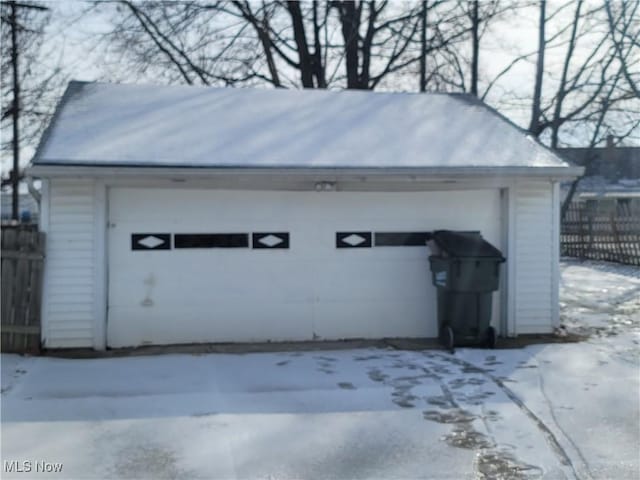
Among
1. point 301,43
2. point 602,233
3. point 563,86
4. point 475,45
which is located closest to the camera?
point 602,233

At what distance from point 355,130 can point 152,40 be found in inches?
601

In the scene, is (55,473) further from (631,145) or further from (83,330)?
(631,145)

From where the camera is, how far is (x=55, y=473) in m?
4.69

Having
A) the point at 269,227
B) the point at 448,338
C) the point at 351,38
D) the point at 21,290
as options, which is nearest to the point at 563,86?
the point at 351,38

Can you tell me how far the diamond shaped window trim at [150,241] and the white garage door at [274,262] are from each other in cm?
1

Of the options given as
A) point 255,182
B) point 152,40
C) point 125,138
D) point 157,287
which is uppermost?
point 152,40

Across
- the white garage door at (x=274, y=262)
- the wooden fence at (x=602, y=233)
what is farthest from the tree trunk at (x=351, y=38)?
the white garage door at (x=274, y=262)

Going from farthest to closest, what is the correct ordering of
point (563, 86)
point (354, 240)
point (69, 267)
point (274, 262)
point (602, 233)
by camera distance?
point (563, 86)
point (602, 233)
point (354, 240)
point (274, 262)
point (69, 267)

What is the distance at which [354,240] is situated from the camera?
9609 millimetres

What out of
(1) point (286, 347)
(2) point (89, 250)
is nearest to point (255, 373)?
(1) point (286, 347)

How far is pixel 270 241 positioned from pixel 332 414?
12.3 feet

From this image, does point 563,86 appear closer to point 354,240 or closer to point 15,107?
point 354,240

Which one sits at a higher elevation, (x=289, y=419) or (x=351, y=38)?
(x=351, y=38)

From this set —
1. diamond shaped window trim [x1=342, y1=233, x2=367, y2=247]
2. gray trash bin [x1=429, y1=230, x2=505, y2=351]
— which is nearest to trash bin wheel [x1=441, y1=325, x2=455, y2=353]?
gray trash bin [x1=429, y1=230, x2=505, y2=351]
